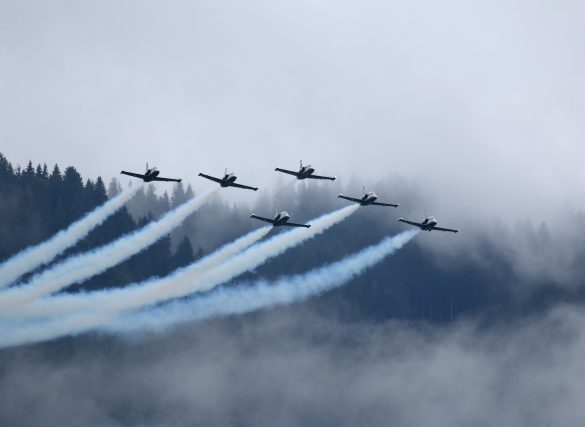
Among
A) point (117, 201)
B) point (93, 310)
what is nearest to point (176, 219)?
point (117, 201)

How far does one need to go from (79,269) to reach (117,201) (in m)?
13.8

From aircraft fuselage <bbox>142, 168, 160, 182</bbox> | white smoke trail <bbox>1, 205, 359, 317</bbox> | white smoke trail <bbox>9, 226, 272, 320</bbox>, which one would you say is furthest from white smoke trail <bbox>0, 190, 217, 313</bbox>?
aircraft fuselage <bbox>142, 168, 160, 182</bbox>

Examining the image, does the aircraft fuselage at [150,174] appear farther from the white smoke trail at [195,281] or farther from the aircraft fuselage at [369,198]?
the aircraft fuselage at [369,198]

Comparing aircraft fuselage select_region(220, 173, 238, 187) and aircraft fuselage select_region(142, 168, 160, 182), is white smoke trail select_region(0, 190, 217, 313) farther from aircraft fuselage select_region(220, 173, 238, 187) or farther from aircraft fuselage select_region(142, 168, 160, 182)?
aircraft fuselage select_region(142, 168, 160, 182)

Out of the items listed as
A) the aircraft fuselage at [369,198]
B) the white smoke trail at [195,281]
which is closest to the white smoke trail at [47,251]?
the white smoke trail at [195,281]

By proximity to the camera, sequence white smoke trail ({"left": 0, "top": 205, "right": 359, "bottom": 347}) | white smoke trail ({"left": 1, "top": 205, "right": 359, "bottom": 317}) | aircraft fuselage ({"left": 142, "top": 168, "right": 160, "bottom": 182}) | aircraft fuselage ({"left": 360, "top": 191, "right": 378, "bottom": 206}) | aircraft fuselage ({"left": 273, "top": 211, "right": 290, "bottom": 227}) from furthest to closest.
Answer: white smoke trail ({"left": 0, "top": 205, "right": 359, "bottom": 347})
white smoke trail ({"left": 1, "top": 205, "right": 359, "bottom": 317})
aircraft fuselage ({"left": 273, "top": 211, "right": 290, "bottom": 227})
aircraft fuselage ({"left": 360, "top": 191, "right": 378, "bottom": 206})
aircraft fuselage ({"left": 142, "top": 168, "right": 160, "bottom": 182})

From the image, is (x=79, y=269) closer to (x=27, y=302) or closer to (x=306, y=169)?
(x=27, y=302)

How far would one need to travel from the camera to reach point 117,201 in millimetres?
185375

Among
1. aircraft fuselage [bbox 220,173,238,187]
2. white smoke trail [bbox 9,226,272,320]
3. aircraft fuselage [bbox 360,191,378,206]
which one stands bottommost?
white smoke trail [bbox 9,226,272,320]

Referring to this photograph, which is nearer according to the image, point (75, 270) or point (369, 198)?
point (369, 198)

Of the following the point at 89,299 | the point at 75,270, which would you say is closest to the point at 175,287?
the point at 89,299

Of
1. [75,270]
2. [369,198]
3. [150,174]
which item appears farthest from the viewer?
[75,270]

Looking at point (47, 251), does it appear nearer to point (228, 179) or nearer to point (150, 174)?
point (150, 174)

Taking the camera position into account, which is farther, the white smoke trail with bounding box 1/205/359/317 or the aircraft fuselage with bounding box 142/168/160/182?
the white smoke trail with bounding box 1/205/359/317
